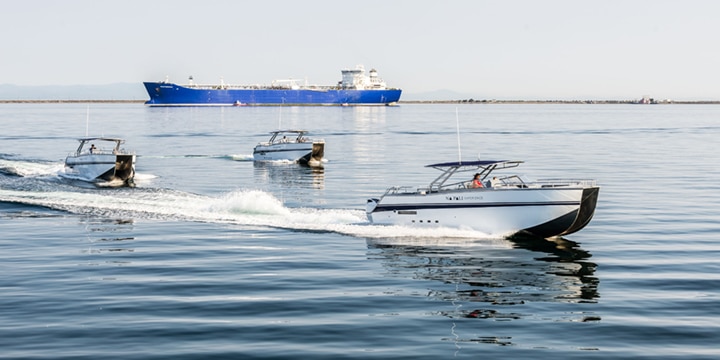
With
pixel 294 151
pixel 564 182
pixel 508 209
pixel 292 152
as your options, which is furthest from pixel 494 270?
pixel 292 152

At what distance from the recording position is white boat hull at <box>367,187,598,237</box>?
29062 millimetres

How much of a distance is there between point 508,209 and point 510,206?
132 mm

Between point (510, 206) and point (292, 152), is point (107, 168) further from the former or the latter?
point (510, 206)

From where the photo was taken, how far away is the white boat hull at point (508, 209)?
1144 inches

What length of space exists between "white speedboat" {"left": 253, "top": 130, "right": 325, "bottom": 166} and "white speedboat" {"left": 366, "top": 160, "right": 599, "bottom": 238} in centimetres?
3729

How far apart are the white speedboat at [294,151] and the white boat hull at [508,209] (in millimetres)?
37318

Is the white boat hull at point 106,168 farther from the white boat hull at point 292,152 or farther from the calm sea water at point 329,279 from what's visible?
the white boat hull at point 292,152

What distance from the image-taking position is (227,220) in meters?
34.8

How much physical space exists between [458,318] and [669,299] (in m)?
5.80

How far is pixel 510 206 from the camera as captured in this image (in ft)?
96.7

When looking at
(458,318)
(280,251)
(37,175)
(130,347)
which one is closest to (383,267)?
(280,251)

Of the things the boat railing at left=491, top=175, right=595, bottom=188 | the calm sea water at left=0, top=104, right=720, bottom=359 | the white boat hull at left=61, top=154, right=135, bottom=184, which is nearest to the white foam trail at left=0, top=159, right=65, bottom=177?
the white boat hull at left=61, top=154, right=135, bottom=184

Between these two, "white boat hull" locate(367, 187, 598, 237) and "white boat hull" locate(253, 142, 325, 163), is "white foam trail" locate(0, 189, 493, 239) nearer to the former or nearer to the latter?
"white boat hull" locate(367, 187, 598, 237)

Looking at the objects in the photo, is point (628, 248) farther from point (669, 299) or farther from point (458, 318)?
point (458, 318)
